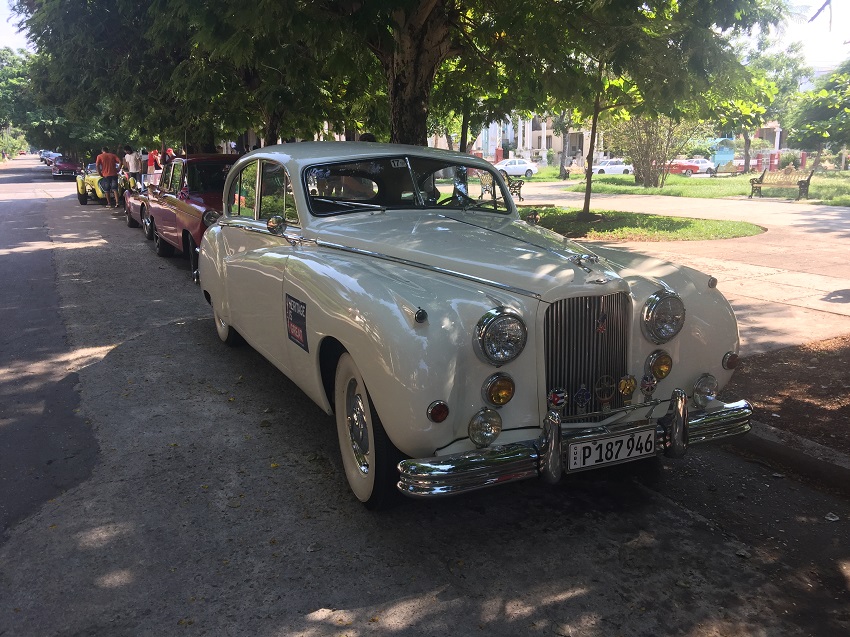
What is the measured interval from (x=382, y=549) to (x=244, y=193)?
11.8 ft

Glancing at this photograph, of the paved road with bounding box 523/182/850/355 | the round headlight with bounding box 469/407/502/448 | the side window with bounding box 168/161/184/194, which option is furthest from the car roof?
the side window with bounding box 168/161/184/194

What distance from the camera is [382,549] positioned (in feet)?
11.2

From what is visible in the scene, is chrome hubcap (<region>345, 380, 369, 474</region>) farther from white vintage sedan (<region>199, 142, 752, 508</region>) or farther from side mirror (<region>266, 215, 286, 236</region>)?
side mirror (<region>266, 215, 286, 236</region>)

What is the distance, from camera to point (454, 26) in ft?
30.7

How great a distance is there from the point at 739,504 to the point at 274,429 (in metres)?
2.91

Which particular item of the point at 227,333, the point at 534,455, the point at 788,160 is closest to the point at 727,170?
the point at 788,160

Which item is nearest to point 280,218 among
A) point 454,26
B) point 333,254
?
point 333,254

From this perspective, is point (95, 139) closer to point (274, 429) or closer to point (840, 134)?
point (840, 134)

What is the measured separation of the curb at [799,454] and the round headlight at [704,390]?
1.21 feet

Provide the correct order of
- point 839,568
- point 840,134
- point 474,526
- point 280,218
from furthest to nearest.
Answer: point 840,134, point 280,218, point 474,526, point 839,568

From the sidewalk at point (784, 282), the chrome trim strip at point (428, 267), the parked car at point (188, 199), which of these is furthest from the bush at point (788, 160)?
the chrome trim strip at point (428, 267)

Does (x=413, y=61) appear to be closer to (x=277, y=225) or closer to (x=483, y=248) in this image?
(x=277, y=225)

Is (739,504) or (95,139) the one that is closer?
(739,504)

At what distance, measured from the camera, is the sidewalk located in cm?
446
